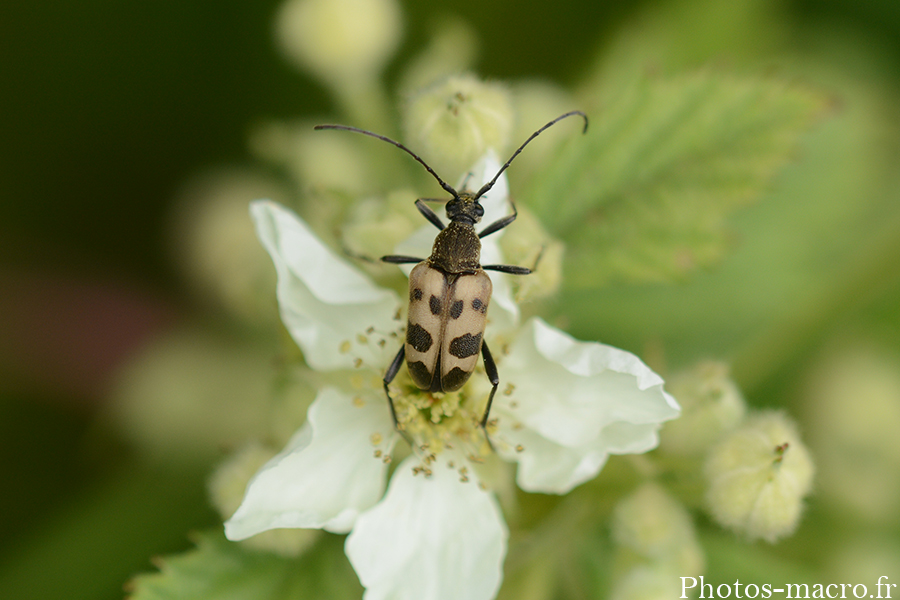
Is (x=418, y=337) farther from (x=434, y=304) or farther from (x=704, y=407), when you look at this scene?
(x=704, y=407)

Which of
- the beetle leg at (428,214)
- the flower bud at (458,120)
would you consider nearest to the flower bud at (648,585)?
the beetle leg at (428,214)

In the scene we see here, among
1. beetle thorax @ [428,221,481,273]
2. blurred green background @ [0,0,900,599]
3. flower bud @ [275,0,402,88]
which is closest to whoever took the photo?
beetle thorax @ [428,221,481,273]

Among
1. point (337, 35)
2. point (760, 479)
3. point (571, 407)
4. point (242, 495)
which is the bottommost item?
point (242, 495)

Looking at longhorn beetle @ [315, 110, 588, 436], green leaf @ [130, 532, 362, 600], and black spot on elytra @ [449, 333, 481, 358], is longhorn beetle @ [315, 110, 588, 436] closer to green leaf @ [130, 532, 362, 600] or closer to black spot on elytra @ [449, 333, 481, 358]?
black spot on elytra @ [449, 333, 481, 358]

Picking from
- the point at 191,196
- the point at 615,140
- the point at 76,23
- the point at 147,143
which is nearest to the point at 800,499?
the point at 615,140

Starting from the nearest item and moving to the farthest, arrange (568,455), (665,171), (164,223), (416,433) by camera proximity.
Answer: (568,455) → (416,433) → (665,171) → (164,223)

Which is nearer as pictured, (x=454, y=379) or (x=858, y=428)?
(x=454, y=379)

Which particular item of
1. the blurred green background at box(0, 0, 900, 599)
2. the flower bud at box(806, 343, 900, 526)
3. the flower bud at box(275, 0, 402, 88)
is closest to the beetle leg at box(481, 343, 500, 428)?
the blurred green background at box(0, 0, 900, 599)

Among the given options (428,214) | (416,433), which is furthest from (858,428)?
(428,214)
